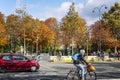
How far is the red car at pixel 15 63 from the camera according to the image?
86.5ft

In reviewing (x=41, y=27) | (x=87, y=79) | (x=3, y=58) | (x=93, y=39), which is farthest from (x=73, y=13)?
(x=87, y=79)

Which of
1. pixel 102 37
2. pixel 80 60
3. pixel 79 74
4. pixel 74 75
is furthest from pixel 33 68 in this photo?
pixel 102 37

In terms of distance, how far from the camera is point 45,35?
3376 inches

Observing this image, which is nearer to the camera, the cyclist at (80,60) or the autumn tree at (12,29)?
the cyclist at (80,60)

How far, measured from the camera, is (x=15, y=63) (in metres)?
26.5

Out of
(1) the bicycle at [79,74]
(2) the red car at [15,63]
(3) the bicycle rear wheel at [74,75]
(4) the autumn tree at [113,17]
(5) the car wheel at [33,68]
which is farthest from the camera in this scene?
(4) the autumn tree at [113,17]

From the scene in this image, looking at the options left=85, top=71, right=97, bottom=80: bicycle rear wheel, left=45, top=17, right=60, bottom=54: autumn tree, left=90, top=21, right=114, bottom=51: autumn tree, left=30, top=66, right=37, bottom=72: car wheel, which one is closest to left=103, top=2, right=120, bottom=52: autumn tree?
left=90, top=21, right=114, bottom=51: autumn tree

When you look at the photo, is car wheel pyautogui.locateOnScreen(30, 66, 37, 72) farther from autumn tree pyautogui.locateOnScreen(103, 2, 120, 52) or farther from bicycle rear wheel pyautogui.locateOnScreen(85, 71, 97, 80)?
autumn tree pyautogui.locateOnScreen(103, 2, 120, 52)

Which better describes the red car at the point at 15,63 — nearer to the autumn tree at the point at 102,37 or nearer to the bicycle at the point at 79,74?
the bicycle at the point at 79,74

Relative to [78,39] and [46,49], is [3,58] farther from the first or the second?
[46,49]

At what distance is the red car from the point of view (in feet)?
86.5

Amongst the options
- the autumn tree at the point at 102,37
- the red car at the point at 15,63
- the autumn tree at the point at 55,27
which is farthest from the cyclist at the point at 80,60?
the autumn tree at the point at 55,27

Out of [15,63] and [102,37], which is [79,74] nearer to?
[15,63]

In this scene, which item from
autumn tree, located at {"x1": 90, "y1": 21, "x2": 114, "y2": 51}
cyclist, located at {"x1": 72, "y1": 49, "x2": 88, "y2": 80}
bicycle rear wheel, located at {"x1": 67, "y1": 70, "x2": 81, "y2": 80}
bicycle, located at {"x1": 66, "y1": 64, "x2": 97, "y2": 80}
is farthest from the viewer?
autumn tree, located at {"x1": 90, "y1": 21, "x2": 114, "y2": 51}
